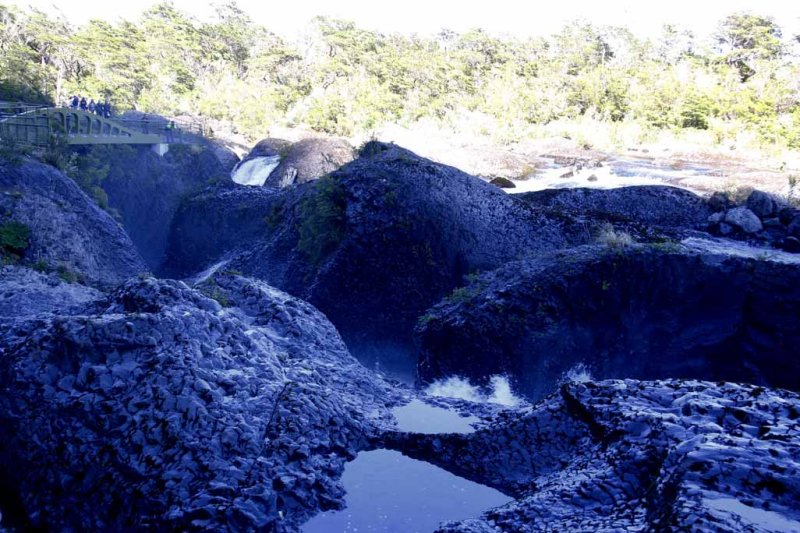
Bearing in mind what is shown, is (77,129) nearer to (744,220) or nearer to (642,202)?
(642,202)

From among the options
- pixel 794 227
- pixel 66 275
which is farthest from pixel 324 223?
pixel 794 227

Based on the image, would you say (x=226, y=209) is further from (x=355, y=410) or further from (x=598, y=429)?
(x=598, y=429)

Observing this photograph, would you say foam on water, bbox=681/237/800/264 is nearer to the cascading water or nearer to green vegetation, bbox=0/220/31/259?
green vegetation, bbox=0/220/31/259

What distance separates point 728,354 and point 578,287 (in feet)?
11.2

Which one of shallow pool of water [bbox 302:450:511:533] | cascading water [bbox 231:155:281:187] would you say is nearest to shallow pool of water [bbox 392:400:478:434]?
shallow pool of water [bbox 302:450:511:533]

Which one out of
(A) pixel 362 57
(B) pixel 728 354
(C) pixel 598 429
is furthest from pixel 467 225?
(A) pixel 362 57

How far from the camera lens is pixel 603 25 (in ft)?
267

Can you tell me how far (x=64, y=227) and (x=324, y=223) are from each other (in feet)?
23.2

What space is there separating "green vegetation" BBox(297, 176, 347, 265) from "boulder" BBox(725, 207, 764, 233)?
10315mm

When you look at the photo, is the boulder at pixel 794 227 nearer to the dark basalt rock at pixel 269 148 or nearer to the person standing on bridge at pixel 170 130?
the dark basalt rock at pixel 269 148

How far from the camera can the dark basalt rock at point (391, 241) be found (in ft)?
45.4

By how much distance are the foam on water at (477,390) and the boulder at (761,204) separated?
1091 cm

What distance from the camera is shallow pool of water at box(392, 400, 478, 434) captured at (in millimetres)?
6734

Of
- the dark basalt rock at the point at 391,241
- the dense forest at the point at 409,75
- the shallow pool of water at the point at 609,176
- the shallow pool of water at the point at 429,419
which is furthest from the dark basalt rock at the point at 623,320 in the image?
the dense forest at the point at 409,75
